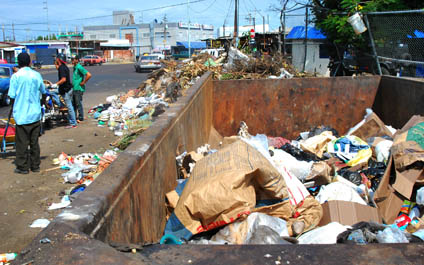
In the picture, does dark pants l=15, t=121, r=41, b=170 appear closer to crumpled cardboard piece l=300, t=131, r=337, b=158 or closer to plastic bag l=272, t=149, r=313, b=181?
plastic bag l=272, t=149, r=313, b=181

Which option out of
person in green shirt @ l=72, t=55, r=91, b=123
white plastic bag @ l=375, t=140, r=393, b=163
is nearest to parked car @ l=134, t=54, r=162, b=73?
person in green shirt @ l=72, t=55, r=91, b=123

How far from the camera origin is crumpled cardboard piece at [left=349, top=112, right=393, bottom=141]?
561cm

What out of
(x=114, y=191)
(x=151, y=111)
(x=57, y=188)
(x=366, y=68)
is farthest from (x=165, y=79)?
(x=114, y=191)

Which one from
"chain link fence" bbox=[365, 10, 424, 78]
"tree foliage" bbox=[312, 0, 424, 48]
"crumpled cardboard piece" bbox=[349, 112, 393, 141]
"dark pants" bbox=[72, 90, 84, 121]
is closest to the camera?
"crumpled cardboard piece" bbox=[349, 112, 393, 141]

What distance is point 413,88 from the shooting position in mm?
5441

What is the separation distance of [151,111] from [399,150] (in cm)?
575

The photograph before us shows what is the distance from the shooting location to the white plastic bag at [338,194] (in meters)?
3.59

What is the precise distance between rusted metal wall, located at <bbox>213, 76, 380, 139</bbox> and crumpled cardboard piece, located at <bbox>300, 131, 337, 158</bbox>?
38.3 inches

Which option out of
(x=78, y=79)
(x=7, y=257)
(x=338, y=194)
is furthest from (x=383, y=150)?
(x=78, y=79)

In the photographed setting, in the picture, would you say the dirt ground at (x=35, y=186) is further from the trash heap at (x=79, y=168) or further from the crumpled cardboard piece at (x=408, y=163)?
the crumpled cardboard piece at (x=408, y=163)

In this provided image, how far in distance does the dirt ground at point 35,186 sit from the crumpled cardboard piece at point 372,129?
4.40m

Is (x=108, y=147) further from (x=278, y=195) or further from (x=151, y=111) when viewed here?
(x=278, y=195)

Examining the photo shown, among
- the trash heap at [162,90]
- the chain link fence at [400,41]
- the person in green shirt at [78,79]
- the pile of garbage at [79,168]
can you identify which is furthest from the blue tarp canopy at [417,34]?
the person in green shirt at [78,79]

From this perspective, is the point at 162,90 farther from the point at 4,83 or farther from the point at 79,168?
the point at 4,83
